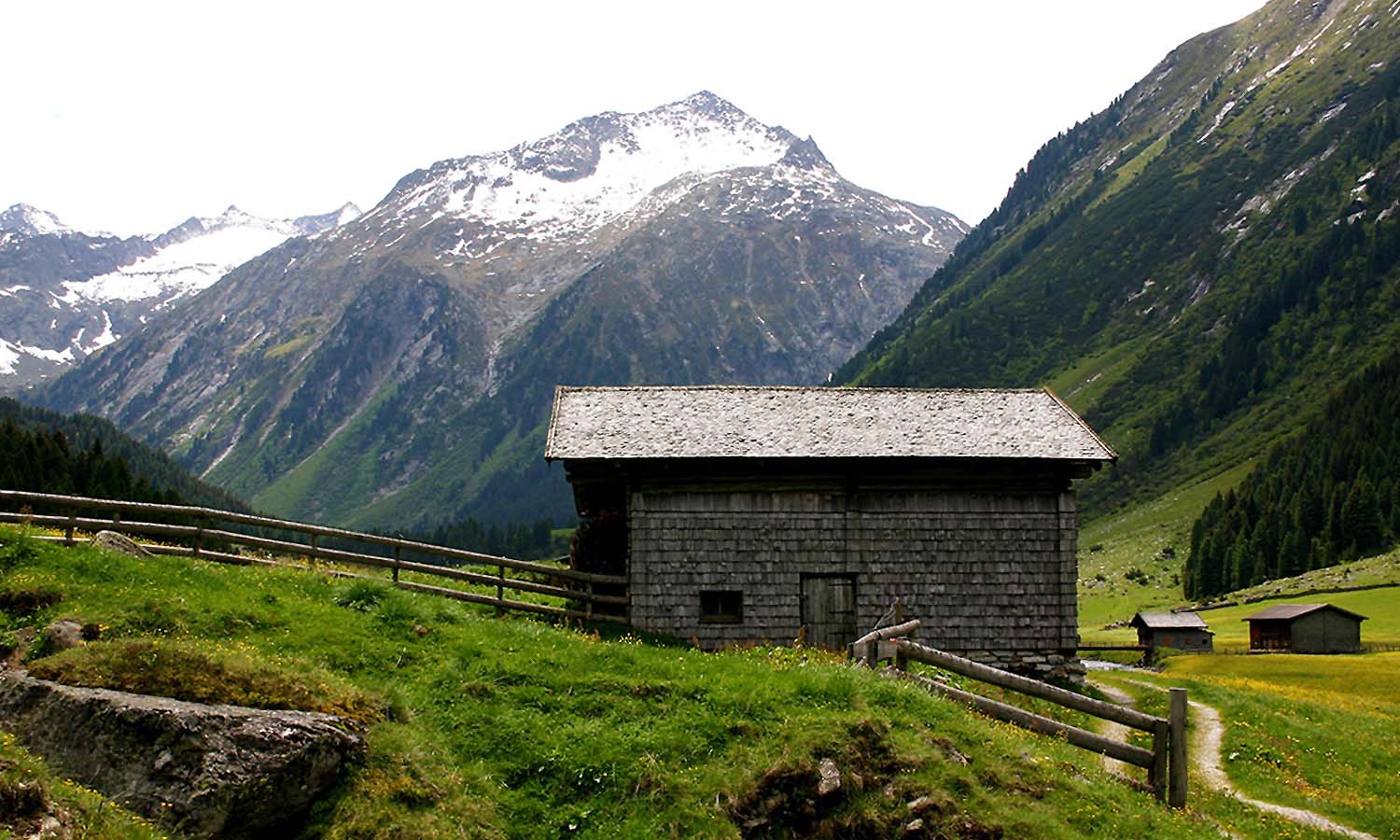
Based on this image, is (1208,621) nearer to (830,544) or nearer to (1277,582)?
(1277,582)

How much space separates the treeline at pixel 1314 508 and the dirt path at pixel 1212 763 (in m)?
115

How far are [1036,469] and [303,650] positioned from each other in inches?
794

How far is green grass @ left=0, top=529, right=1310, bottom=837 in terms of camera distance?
15609 millimetres

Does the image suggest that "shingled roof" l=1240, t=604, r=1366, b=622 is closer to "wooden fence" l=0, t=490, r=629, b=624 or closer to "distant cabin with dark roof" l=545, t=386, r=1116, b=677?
"distant cabin with dark roof" l=545, t=386, r=1116, b=677

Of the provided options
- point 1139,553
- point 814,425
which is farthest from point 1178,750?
point 1139,553

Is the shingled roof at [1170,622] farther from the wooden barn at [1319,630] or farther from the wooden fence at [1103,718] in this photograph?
the wooden fence at [1103,718]

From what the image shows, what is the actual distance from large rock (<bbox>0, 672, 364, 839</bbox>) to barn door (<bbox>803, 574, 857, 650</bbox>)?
17.3m

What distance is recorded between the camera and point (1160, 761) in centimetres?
1802

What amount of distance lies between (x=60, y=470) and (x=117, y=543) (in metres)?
53.1

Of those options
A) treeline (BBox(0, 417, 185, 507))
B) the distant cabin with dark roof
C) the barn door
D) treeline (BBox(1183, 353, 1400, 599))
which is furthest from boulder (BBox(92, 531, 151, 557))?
treeline (BBox(1183, 353, 1400, 599))

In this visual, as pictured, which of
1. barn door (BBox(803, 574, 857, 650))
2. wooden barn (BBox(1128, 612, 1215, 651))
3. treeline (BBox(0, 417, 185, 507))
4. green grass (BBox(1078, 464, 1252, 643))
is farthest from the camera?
green grass (BBox(1078, 464, 1252, 643))

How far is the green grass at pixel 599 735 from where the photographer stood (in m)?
15.6

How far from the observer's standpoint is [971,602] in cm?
3109

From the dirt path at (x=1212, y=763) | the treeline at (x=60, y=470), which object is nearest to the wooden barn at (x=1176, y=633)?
the dirt path at (x=1212, y=763)
